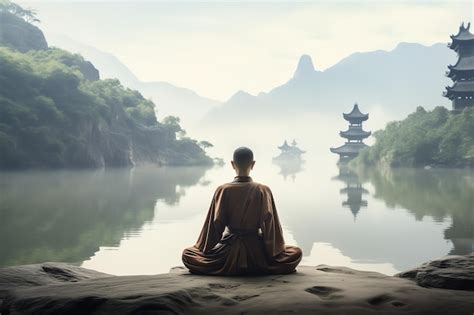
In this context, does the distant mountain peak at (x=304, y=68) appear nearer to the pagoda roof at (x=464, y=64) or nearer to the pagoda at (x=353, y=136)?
the pagoda at (x=353, y=136)

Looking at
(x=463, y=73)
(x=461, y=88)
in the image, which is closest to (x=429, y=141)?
(x=461, y=88)

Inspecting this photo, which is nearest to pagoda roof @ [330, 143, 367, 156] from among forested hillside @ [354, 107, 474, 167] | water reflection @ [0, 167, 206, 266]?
forested hillside @ [354, 107, 474, 167]

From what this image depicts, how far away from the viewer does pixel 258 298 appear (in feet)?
7.10

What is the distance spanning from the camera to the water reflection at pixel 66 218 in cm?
544

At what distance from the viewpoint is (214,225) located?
2.75 meters

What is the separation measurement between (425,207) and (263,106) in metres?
79.3

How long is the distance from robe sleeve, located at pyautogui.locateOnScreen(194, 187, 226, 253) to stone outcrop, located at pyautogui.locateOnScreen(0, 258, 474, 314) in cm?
24

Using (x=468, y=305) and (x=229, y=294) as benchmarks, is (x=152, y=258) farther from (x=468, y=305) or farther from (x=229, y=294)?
(x=468, y=305)

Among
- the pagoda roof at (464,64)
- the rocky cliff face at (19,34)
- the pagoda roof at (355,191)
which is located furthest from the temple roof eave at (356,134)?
the pagoda roof at (355,191)

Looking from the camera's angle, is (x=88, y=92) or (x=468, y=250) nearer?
(x=468, y=250)

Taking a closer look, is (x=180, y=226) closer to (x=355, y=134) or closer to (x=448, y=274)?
(x=448, y=274)

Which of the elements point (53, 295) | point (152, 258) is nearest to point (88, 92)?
point (152, 258)

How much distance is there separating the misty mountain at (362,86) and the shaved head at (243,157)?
82779 mm

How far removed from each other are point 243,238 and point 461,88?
82.8 ft
